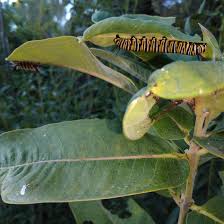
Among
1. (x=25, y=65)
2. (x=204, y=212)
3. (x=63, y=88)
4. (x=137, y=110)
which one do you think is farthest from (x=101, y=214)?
(x=63, y=88)

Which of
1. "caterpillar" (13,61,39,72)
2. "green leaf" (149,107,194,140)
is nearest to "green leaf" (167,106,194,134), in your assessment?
"green leaf" (149,107,194,140)

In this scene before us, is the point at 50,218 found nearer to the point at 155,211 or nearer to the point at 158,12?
the point at 155,211

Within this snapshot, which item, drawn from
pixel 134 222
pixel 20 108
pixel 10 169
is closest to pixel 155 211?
pixel 134 222

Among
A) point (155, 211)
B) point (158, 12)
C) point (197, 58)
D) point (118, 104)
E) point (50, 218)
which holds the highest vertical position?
point (197, 58)

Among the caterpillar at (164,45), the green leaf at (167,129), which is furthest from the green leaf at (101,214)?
the caterpillar at (164,45)

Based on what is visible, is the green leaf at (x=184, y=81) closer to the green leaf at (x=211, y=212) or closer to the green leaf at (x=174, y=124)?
the green leaf at (x=174, y=124)

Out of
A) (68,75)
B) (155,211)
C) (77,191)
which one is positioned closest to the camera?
(77,191)

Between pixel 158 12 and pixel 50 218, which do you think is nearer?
pixel 50 218

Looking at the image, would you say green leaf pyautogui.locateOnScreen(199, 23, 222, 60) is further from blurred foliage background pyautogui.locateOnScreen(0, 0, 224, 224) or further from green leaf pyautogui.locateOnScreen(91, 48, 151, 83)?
blurred foliage background pyautogui.locateOnScreen(0, 0, 224, 224)
